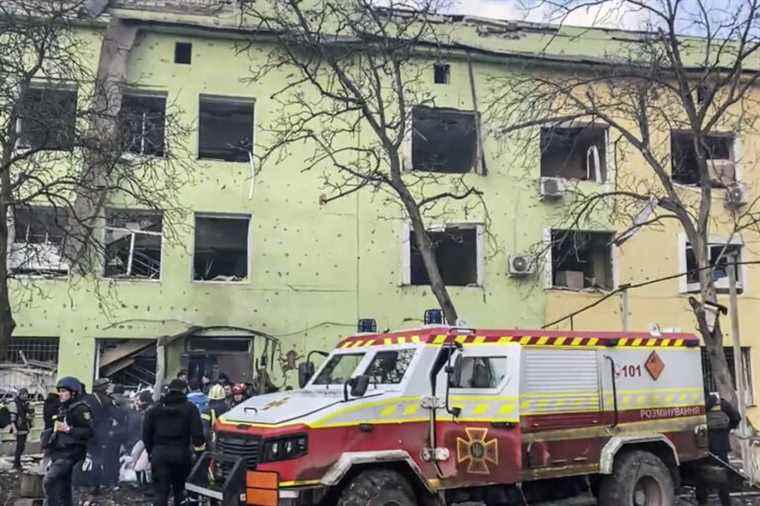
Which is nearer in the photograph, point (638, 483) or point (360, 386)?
point (360, 386)

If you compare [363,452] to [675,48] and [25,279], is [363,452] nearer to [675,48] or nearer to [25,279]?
[675,48]

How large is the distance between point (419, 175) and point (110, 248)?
24.7ft

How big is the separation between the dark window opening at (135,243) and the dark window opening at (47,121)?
17.0 feet

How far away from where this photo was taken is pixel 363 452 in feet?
24.6

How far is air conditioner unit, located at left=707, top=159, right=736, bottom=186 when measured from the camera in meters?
19.9

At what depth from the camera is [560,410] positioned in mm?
8781

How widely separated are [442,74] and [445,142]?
5.79ft

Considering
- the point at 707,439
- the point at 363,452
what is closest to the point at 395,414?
the point at 363,452

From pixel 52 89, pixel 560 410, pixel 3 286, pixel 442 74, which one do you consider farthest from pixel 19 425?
pixel 442 74

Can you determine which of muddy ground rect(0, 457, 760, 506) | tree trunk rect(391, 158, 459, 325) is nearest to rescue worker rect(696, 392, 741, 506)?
muddy ground rect(0, 457, 760, 506)

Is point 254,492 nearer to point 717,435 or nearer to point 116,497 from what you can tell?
point 116,497

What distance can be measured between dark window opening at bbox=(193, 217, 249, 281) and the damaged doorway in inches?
82.2

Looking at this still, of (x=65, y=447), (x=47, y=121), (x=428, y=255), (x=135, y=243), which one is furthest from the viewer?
(x=135, y=243)

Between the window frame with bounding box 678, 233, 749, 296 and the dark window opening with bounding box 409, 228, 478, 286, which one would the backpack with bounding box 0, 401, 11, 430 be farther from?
the window frame with bounding box 678, 233, 749, 296
